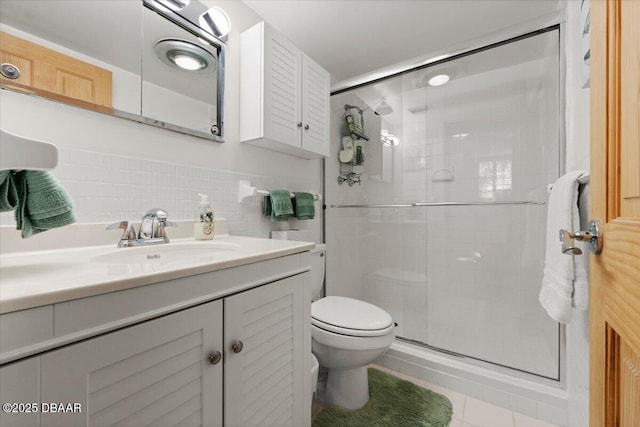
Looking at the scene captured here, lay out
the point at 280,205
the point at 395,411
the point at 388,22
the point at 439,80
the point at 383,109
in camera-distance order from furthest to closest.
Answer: the point at 383,109 → the point at 439,80 → the point at 388,22 → the point at 280,205 → the point at 395,411

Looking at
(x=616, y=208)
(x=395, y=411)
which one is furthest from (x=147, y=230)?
(x=395, y=411)

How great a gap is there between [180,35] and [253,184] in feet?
2.34

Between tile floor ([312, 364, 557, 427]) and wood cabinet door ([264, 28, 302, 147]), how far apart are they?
1.41 meters

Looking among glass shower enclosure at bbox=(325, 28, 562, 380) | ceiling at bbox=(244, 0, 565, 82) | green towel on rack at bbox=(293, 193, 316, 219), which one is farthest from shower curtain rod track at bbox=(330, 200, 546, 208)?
ceiling at bbox=(244, 0, 565, 82)

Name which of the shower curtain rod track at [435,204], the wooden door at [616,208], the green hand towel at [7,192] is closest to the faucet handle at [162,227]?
the green hand towel at [7,192]

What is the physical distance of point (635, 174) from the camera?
0.40m

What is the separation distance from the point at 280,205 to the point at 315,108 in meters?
0.62

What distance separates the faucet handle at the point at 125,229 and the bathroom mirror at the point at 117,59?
381mm

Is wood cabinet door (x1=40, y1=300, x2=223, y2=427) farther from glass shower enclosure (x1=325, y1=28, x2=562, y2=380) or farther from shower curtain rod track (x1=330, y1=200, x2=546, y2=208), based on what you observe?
shower curtain rod track (x1=330, y1=200, x2=546, y2=208)

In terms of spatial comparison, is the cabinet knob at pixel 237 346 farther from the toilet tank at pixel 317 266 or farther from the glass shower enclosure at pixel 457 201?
the glass shower enclosure at pixel 457 201

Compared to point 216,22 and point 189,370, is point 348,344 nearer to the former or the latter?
point 189,370

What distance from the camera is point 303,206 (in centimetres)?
165

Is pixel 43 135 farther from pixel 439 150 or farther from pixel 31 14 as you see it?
pixel 439 150

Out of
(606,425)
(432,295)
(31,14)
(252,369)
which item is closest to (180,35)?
(31,14)
